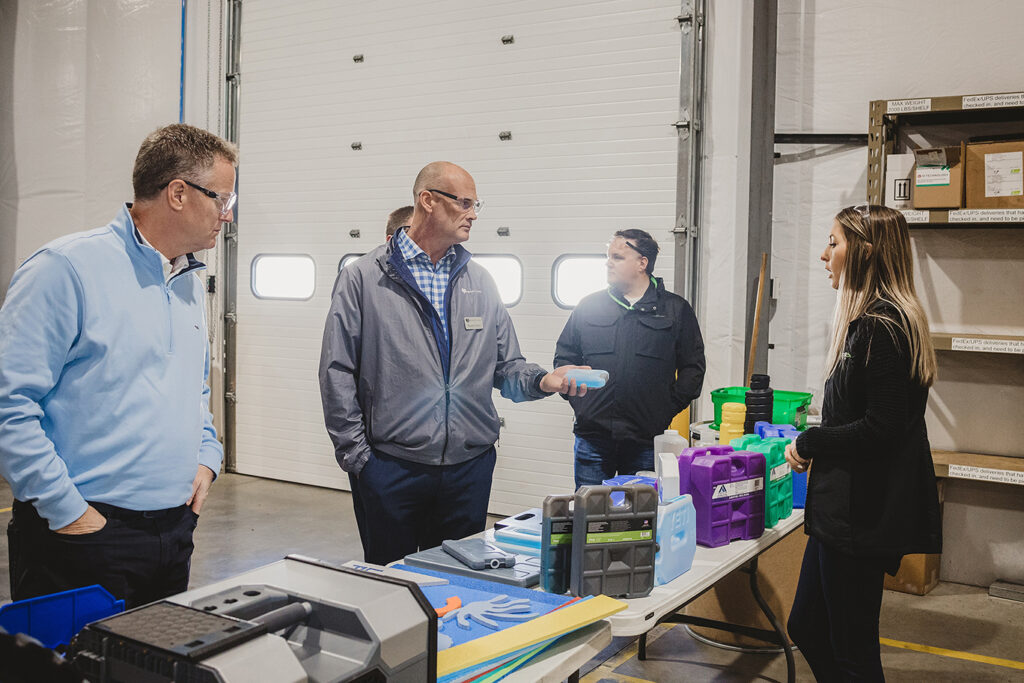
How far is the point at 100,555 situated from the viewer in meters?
1.98

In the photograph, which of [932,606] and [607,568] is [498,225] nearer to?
[932,606]

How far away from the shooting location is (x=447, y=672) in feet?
4.98

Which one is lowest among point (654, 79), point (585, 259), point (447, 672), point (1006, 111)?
point (447, 672)

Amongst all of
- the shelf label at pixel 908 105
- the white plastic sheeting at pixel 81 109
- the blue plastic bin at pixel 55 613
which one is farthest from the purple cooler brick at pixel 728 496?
the white plastic sheeting at pixel 81 109

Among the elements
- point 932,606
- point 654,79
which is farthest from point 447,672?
point 654,79

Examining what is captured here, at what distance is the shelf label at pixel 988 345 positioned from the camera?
4.27m

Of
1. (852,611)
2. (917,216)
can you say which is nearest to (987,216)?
(917,216)

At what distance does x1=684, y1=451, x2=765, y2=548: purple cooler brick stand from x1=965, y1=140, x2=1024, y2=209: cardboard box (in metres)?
2.50

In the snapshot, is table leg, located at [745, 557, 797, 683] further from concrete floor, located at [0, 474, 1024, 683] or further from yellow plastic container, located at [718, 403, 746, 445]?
yellow plastic container, located at [718, 403, 746, 445]

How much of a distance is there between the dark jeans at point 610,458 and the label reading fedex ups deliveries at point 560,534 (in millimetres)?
2087

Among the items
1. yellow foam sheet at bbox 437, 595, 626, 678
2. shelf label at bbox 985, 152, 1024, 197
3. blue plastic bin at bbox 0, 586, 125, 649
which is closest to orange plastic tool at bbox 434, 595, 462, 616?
yellow foam sheet at bbox 437, 595, 626, 678

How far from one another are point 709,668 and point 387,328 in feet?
6.76

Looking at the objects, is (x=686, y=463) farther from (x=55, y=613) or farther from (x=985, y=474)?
(x=985, y=474)

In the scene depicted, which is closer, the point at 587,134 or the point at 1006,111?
the point at 1006,111
